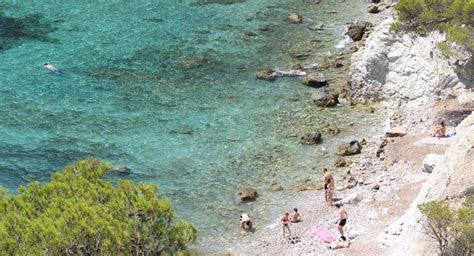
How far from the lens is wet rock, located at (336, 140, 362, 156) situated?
38844 millimetres

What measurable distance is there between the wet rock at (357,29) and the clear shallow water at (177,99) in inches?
49.3

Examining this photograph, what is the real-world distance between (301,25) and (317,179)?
22519mm

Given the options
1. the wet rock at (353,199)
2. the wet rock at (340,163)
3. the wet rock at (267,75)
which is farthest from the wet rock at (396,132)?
the wet rock at (267,75)

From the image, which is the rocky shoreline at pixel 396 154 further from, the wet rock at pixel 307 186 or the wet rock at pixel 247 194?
the wet rock at pixel 247 194

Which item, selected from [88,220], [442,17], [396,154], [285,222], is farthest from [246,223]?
[88,220]

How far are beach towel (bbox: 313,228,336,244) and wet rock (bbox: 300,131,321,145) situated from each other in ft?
26.6

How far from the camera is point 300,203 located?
116 ft

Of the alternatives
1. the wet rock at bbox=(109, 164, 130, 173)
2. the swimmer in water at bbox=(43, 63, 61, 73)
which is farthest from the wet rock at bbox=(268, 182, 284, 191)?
the swimmer in water at bbox=(43, 63, 61, 73)

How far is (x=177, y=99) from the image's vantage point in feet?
151

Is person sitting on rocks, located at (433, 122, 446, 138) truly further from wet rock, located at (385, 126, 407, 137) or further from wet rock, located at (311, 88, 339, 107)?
wet rock, located at (311, 88, 339, 107)

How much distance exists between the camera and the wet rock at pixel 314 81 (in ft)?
152

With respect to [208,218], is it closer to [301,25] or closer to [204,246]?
[204,246]

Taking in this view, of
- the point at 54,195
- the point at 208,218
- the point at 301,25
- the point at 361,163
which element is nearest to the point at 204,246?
the point at 208,218

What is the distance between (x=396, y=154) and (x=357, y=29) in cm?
1799
